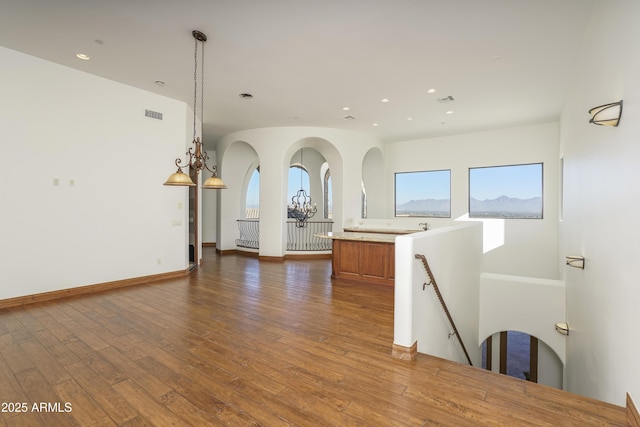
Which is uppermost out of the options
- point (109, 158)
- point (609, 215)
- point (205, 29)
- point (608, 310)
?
point (205, 29)

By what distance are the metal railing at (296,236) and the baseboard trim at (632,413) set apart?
7.39m

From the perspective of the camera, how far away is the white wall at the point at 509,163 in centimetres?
725

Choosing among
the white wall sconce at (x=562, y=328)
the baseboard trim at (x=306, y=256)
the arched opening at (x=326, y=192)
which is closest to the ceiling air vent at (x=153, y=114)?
the baseboard trim at (x=306, y=256)

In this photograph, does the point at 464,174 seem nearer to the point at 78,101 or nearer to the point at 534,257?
the point at 534,257

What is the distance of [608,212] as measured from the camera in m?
2.56

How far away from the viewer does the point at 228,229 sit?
9219 millimetres

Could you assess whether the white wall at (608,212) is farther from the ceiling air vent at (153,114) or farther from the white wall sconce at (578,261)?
the ceiling air vent at (153,114)

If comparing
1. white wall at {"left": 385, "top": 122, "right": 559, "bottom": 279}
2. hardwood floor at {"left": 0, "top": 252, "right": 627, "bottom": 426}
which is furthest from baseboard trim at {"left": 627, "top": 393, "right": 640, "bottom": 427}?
white wall at {"left": 385, "top": 122, "right": 559, "bottom": 279}

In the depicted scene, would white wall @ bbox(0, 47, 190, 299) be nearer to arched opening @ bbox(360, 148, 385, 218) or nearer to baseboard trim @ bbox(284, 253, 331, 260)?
baseboard trim @ bbox(284, 253, 331, 260)

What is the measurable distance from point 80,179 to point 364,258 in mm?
5065

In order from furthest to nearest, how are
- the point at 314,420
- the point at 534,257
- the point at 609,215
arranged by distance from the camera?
the point at 534,257 → the point at 609,215 → the point at 314,420

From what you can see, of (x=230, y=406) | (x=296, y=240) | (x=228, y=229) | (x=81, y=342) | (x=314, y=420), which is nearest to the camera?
(x=314, y=420)

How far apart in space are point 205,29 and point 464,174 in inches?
292

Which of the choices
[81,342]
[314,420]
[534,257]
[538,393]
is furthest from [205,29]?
[534,257]
